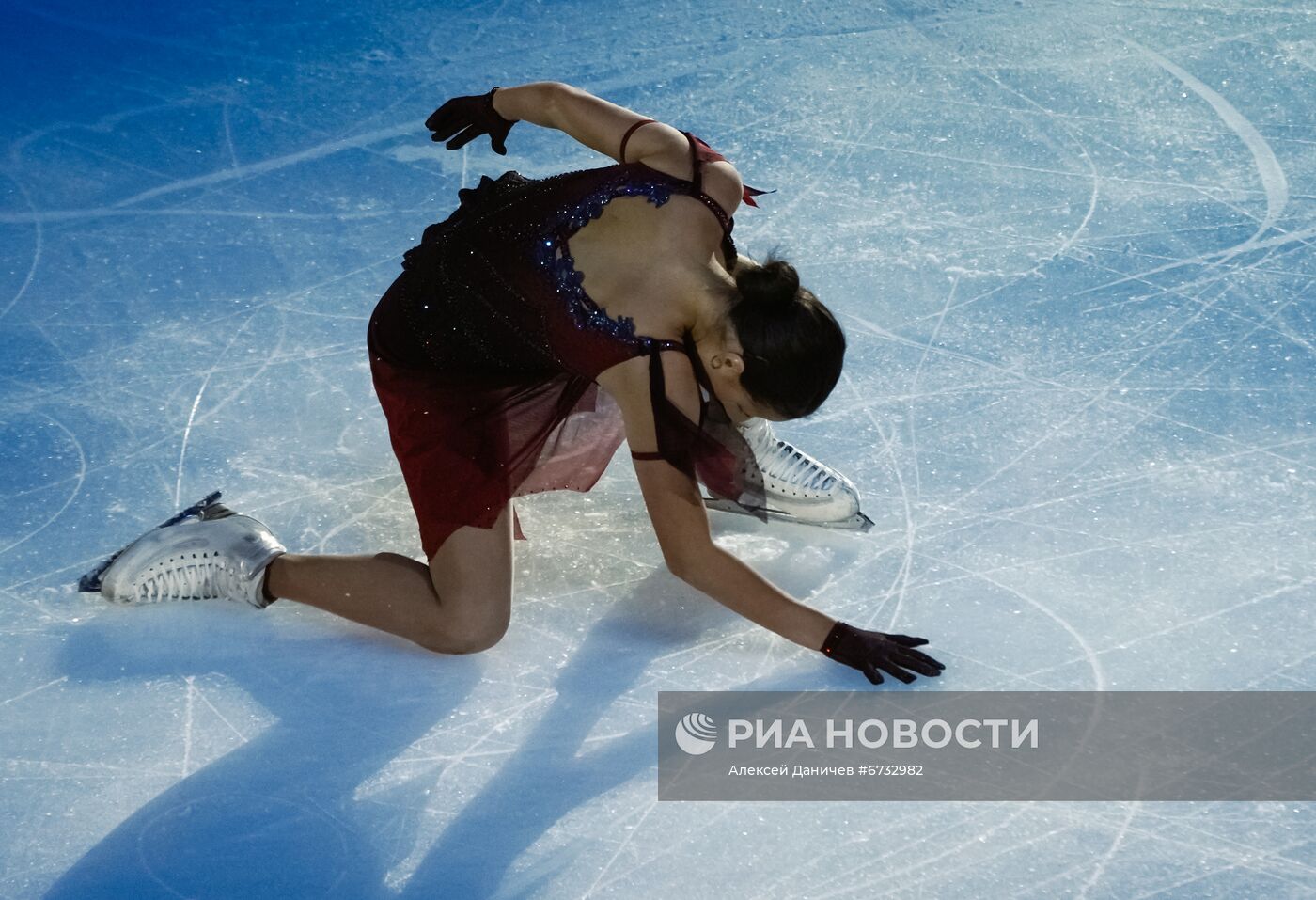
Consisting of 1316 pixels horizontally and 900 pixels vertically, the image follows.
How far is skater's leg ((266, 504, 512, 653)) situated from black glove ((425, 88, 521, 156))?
2.64 feet

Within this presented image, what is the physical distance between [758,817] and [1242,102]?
11.5 feet

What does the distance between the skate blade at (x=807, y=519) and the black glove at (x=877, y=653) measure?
1.50ft

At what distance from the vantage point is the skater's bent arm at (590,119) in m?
2.82

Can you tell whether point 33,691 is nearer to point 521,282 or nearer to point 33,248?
point 521,282

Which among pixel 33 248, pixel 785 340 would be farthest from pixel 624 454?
pixel 33 248

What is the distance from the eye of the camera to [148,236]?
14.4 feet

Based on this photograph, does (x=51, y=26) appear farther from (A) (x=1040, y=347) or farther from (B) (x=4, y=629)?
(A) (x=1040, y=347)

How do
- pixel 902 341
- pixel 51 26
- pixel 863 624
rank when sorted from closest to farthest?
1. pixel 863 624
2. pixel 902 341
3. pixel 51 26

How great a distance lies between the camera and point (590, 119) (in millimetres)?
2969

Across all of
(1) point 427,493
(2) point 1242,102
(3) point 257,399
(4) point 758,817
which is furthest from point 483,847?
(2) point 1242,102

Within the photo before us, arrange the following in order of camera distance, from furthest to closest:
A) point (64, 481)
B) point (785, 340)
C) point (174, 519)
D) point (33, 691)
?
point (64, 481)
point (174, 519)
point (33, 691)
point (785, 340)

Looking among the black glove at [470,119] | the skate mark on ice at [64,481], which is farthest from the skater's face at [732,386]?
the skate mark on ice at [64,481]

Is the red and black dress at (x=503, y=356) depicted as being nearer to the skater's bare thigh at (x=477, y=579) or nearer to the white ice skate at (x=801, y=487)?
the skater's bare thigh at (x=477, y=579)

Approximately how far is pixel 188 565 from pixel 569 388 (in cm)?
85
